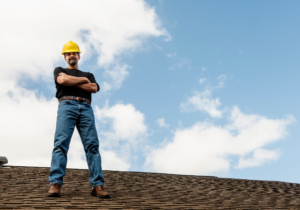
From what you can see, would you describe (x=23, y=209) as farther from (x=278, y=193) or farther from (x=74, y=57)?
(x=278, y=193)

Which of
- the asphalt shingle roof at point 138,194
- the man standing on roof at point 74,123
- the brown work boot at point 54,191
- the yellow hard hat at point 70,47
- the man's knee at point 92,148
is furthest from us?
the yellow hard hat at point 70,47

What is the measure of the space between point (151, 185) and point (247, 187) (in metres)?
1.74

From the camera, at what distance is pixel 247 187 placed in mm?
5242

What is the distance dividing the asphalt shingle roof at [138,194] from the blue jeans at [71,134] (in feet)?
0.79

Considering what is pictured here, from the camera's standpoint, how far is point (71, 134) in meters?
3.21

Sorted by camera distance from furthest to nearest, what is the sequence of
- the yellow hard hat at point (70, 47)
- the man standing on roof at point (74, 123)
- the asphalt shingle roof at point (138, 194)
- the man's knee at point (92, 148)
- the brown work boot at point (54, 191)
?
1. the yellow hard hat at point (70, 47)
2. the man's knee at point (92, 148)
3. the man standing on roof at point (74, 123)
4. the brown work boot at point (54, 191)
5. the asphalt shingle roof at point (138, 194)

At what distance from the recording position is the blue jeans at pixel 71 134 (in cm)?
310

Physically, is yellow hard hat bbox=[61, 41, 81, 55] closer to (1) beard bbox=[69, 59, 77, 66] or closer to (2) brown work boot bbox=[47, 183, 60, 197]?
(1) beard bbox=[69, 59, 77, 66]

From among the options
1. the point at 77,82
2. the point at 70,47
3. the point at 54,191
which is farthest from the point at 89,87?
the point at 54,191

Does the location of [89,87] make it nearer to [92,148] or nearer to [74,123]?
[74,123]

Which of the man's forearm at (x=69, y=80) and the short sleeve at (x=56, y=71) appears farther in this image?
the short sleeve at (x=56, y=71)

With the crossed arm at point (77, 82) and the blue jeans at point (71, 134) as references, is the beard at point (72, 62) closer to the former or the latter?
the crossed arm at point (77, 82)

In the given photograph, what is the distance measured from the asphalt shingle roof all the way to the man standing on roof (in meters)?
0.22

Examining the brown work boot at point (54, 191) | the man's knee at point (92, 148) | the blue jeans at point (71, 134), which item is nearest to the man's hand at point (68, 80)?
the blue jeans at point (71, 134)
